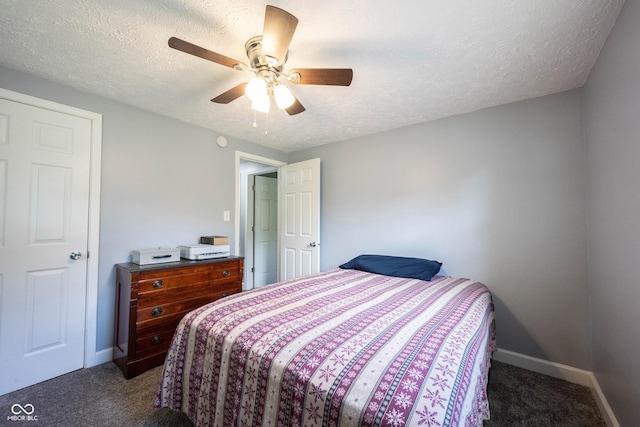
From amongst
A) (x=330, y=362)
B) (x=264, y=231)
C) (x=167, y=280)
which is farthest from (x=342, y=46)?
(x=264, y=231)

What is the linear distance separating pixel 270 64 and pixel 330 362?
1.50 metres

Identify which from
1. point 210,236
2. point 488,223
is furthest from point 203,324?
point 488,223

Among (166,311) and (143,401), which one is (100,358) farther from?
(143,401)

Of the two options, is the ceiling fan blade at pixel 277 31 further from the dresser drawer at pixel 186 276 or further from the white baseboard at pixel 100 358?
the white baseboard at pixel 100 358

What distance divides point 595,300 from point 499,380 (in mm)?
906

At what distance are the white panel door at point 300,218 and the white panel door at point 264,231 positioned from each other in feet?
3.04

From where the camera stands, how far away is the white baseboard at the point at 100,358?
2.06 m

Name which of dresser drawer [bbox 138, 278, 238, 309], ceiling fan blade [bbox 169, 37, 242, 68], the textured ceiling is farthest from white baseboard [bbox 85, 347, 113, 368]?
ceiling fan blade [bbox 169, 37, 242, 68]

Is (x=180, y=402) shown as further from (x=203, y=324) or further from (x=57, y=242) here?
(x=57, y=242)

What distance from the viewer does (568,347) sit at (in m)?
1.95

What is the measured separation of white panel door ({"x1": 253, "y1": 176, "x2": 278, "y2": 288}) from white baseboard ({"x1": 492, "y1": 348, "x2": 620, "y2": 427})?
337 cm

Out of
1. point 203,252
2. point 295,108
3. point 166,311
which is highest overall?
point 295,108

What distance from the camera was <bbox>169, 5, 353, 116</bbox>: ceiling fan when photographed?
1145 mm
